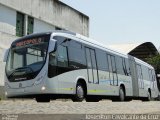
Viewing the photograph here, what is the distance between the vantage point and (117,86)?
67.1ft

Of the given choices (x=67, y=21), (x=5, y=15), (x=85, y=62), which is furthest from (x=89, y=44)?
(x=67, y=21)

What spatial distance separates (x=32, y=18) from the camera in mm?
29750

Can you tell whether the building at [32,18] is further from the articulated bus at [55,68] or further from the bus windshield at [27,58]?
the bus windshield at [27,58]

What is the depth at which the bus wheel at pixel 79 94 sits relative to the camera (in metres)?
15.6

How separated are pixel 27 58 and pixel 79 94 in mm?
2558

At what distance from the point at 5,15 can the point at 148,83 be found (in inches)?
422

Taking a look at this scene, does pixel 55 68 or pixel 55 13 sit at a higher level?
pixel 55 13

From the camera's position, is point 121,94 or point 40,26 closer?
point 121,94

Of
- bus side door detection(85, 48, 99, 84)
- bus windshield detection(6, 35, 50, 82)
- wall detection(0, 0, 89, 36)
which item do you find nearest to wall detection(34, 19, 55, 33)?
wall detection(0, 0, 89, 36)

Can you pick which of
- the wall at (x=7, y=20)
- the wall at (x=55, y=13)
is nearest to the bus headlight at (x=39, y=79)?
the wall at (x=7, y=20)

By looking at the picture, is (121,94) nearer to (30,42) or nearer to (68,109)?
(30,42)

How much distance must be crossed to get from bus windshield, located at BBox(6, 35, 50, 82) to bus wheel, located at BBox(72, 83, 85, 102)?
2001 mm

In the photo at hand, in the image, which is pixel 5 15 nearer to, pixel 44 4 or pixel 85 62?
pixel 44 4

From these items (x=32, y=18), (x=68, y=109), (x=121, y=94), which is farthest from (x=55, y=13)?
(x=68, y=109)
